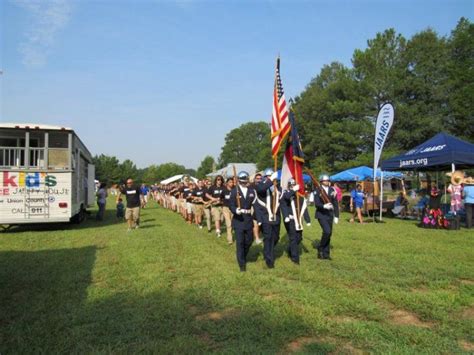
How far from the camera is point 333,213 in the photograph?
8.90m

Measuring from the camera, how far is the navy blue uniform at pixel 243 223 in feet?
25.5

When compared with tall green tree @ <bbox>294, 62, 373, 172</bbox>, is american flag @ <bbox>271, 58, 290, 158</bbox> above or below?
below

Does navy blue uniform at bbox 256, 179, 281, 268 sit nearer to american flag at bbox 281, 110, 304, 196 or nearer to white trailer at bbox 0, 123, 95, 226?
american flag at bbox 281, 110, 304, 196

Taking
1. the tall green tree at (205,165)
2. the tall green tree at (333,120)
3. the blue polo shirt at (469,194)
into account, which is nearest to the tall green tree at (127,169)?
the tall green tree at (205,165)

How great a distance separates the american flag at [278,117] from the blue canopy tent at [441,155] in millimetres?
8321

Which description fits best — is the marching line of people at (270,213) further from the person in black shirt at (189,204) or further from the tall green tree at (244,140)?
the tall green tree at (244,140)

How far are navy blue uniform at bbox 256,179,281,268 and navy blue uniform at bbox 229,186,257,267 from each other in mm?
192

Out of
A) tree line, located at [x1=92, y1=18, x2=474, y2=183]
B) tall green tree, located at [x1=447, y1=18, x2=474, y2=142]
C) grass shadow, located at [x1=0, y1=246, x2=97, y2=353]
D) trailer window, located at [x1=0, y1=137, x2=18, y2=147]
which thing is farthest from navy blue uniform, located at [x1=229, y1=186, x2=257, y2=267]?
tall green tree, located at [x1=447, y1=18, x2=474, y2=142]

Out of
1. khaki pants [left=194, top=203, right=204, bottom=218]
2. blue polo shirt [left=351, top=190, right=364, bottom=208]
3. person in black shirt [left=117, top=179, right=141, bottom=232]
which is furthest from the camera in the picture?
blue polo shirt [left=351, top=190, right=364, bottom=208]

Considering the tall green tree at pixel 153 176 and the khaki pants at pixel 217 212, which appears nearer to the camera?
the khaki pants at pixel 217 212

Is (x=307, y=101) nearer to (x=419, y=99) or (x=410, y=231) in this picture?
(x=419, y=99)

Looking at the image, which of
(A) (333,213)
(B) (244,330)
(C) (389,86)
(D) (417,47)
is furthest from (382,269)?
(D) (417,47)

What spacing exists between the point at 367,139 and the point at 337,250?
3452 centimetres

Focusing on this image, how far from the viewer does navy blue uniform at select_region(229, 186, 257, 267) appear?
25.5 feet
